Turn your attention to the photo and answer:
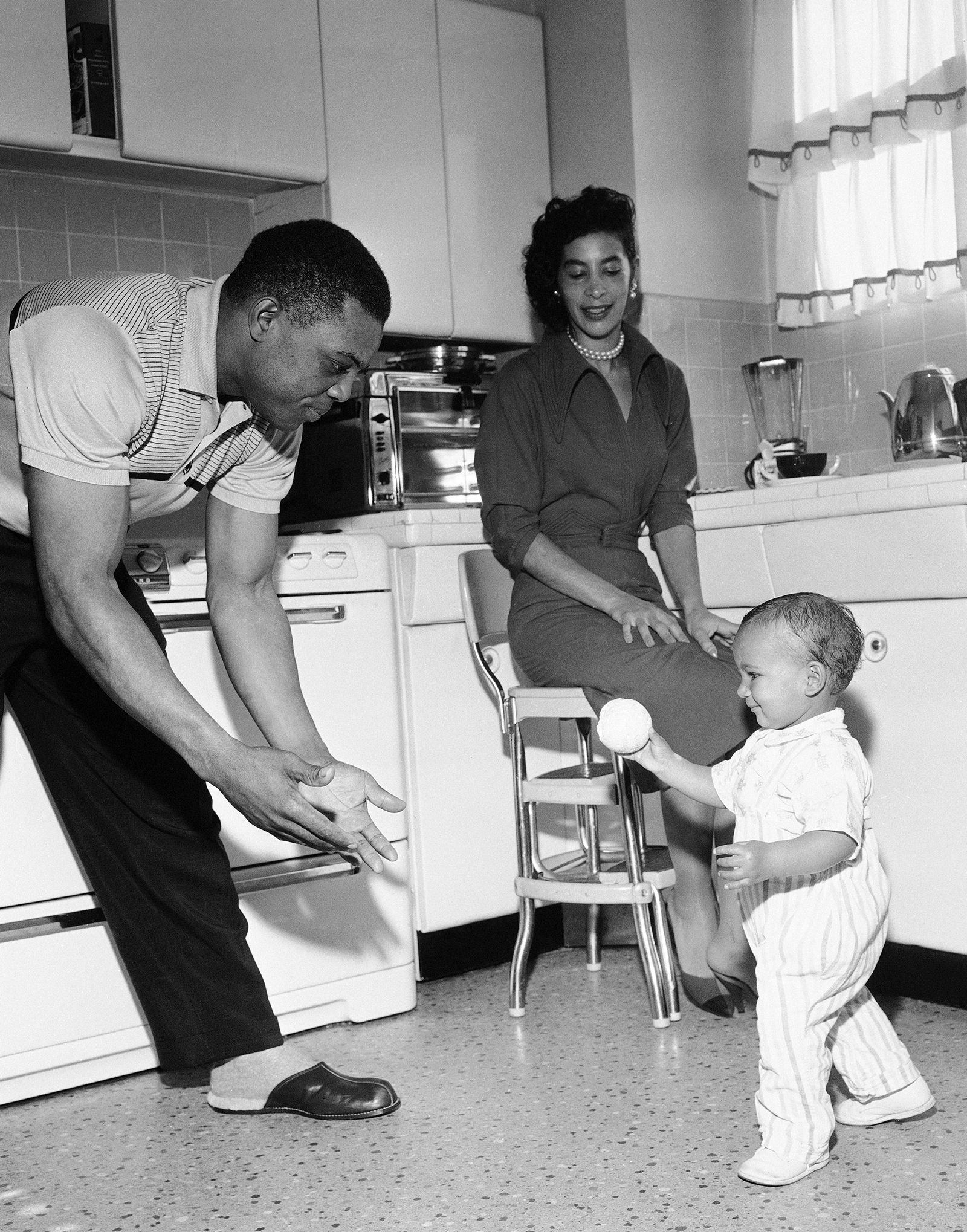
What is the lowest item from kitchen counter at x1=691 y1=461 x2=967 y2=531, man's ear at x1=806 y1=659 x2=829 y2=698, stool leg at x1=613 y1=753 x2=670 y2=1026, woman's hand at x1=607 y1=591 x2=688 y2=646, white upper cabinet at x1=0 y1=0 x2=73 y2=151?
stool leg at x1=613 y1=753 x2=670 y2=1026

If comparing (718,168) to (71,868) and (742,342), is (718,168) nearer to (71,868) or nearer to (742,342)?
(742,342)

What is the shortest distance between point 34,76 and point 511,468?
4.06 ft

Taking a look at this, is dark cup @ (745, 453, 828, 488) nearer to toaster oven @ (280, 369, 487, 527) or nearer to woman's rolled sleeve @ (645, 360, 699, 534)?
woman's rolled sleeve @ (645, 360, 699, 534)

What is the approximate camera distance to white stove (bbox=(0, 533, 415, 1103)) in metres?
2.10

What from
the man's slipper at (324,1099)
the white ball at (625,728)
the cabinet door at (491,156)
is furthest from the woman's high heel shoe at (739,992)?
the cabinet door at (491,156)

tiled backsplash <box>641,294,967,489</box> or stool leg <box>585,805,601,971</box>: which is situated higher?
tiled backsplash <box>641,294,967,489</box>

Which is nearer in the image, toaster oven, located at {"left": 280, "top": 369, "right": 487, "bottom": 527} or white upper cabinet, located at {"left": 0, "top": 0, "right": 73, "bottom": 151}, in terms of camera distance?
white upper cabinet, located at {"left": 0, "top": 0, "right": 73, "bottom": 151}

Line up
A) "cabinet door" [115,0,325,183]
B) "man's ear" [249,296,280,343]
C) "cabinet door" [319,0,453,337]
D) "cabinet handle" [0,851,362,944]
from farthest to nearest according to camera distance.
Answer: "cabinet door" [319,0,453,337]
"cabinet door" [115,0,325,183]
"cabinet handle" [0,851,362,944]
"man's ear" [249,296,280,343]

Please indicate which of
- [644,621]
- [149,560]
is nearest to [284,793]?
[149,560]

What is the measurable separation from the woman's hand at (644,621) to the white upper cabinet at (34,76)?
1.48 m

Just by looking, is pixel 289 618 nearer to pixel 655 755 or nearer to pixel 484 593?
pixel 484 593

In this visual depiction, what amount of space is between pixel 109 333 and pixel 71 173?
1603 millimetres

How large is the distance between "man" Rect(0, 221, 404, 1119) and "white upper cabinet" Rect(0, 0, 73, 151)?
3.64 feet

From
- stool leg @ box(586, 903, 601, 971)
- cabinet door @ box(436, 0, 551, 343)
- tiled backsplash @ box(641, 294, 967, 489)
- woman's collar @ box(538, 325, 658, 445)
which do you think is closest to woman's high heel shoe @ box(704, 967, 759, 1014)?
stool leg @ box(586, 903, 601, 971)
